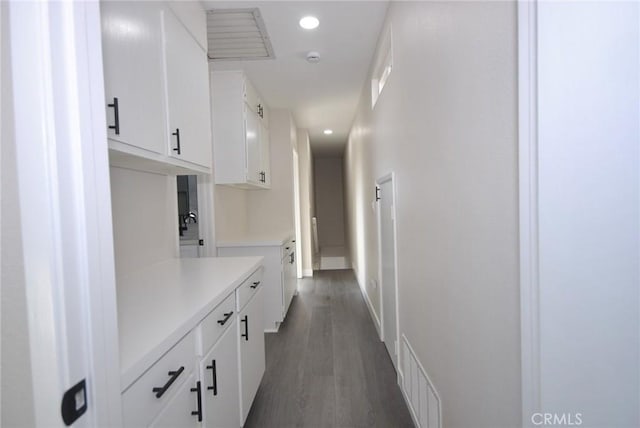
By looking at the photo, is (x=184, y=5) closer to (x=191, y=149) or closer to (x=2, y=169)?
(x=191, y=149)

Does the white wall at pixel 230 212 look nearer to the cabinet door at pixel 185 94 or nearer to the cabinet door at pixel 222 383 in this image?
the cabinet door at pixel 185 94

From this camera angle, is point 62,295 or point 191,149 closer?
point 62,295

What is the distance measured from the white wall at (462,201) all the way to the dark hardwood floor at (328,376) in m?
0.56

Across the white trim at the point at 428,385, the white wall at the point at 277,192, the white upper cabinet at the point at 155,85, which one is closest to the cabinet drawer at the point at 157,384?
the white upper cabinet at the point at 155,85

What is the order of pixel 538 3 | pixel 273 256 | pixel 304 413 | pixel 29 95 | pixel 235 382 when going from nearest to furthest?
pixel 29 95 → pixel 538 3 → pixel 235 382 → pixel 304 413 → pixel 273 256

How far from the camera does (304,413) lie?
2080mm

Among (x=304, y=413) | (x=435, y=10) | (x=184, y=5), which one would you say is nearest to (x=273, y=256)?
(x=304, y=413)

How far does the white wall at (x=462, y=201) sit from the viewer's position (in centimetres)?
89

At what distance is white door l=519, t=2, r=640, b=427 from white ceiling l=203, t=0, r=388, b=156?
1879mm

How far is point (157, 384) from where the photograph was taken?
36.8 inches

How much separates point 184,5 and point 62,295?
1816 mm

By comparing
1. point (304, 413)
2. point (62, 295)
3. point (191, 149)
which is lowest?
point (304, 413)

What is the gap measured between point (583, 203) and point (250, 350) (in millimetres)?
1745

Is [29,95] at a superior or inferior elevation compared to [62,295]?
superior
